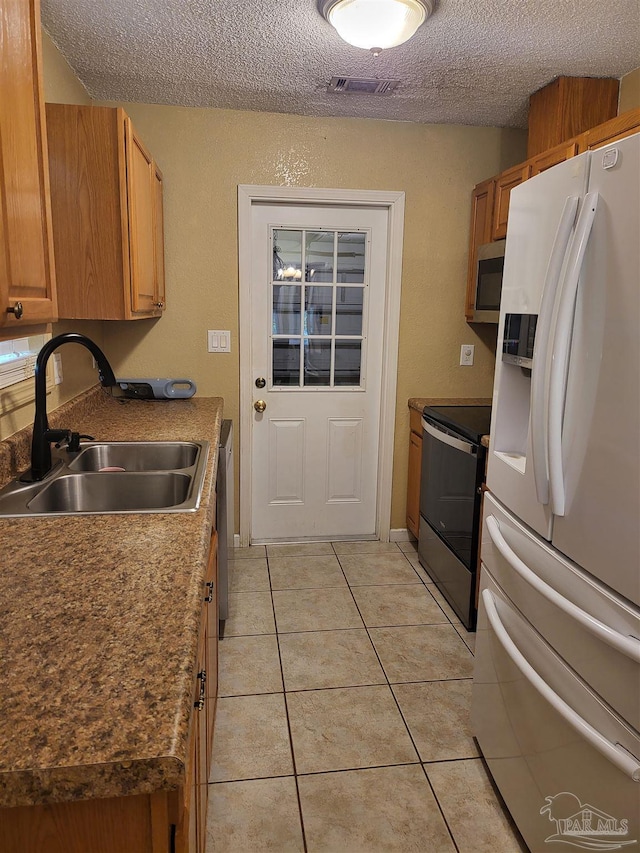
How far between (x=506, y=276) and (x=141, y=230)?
156cm

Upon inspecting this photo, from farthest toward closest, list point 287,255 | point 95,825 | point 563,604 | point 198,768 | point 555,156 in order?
point 287,255 < point 555,156 < point 563,604 < point 198,768 < point 95,825

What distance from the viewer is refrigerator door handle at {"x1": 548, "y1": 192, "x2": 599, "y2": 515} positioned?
4.09 ft

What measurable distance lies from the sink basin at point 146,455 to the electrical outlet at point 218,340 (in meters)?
1.27

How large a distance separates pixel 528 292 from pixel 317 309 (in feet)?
6.65

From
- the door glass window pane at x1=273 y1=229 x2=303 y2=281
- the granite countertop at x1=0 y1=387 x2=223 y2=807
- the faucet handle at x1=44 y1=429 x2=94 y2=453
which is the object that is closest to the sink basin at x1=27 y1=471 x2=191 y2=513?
the faucet handle at x1=44 y1=429 x2=94 y2=453

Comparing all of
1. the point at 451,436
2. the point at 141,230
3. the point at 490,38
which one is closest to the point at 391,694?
the point at 451,436

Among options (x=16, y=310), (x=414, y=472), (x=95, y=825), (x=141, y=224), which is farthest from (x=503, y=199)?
(x=95, y=825)

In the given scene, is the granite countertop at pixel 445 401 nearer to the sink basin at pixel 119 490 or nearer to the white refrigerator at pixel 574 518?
the white refrigerator at pixel 574 518

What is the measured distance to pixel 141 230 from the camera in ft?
8.20

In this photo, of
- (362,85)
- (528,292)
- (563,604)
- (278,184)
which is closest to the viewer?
(563,604)

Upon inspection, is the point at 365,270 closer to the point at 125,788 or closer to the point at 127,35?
the point at 127,35

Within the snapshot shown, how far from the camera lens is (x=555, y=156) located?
2553 mm

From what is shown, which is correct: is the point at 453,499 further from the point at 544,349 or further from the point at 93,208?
the point at 93,208

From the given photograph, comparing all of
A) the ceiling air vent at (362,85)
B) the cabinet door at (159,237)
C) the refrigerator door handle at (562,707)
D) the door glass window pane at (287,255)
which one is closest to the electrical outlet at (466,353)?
the door glass window pane at (287,255)
